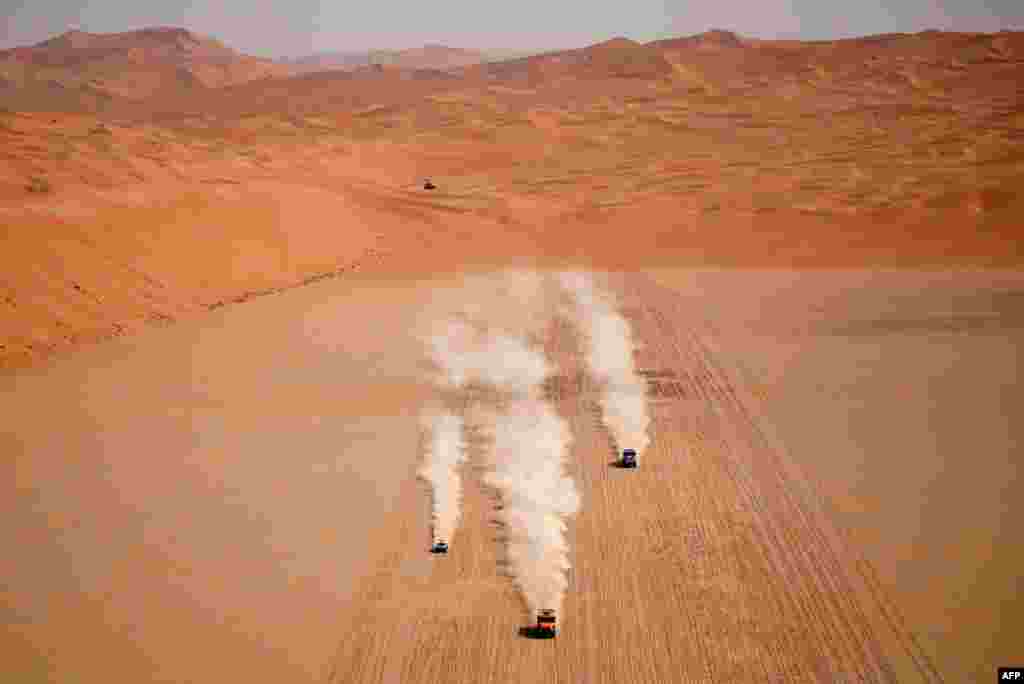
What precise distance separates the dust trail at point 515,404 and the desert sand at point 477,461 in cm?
40

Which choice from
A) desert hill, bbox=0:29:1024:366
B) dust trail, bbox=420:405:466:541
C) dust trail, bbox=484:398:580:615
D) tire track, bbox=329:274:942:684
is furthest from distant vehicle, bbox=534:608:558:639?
desert hill, bbox=0:29:1024:366

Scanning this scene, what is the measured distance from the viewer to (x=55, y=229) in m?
33.2

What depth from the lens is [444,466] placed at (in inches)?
792

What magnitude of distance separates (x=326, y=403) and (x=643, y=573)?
1018 centimetres

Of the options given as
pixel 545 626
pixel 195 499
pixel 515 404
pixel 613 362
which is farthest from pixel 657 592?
pixel 613 362

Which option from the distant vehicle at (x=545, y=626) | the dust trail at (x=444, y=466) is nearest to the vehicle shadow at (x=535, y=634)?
the distant vehicle at (x=545, y=626)

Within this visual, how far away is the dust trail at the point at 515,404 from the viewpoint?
16453 mm

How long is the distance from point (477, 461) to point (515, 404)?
12.4 feet

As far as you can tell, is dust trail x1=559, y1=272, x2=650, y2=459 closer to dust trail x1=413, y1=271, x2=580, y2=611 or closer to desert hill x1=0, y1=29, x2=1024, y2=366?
dust trail x1=413, y1=271, x2=580, y2=611

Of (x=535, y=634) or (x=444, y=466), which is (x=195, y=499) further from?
(x=535, y=634)

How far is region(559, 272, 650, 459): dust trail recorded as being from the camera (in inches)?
872

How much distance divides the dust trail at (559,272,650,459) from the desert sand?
534mm

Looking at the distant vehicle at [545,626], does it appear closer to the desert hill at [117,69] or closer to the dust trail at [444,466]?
the dust trail at [444,466]

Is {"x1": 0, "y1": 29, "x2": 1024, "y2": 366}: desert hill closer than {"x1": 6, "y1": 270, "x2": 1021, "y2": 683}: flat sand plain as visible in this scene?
No
